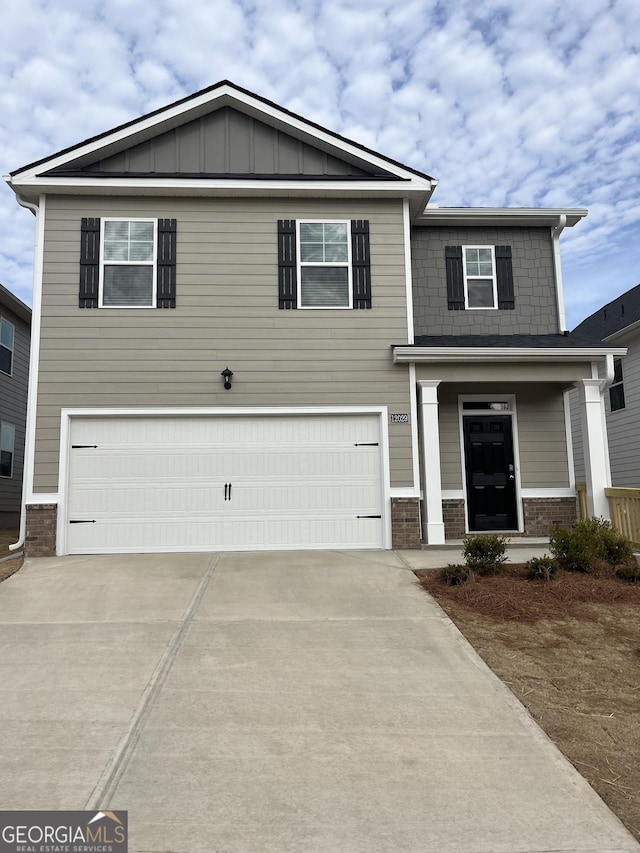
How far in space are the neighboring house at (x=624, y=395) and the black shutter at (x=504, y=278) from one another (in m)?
3.97

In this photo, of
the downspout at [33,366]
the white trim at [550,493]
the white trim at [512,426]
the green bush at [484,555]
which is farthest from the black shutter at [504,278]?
the downspout at [33,366]

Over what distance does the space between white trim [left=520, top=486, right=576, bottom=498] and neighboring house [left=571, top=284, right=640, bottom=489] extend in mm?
4641

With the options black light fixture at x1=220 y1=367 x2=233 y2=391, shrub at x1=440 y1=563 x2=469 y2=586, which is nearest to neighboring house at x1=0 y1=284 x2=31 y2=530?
black light fixture at x1=220 y1=367 x2=233 y2=391

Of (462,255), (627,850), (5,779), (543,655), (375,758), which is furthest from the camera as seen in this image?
(462,255)

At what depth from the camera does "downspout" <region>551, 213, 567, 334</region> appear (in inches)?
414

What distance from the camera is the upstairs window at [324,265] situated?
30.5ft

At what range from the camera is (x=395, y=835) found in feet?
8.09

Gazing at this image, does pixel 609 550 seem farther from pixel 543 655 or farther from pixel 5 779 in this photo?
pixel 5 779

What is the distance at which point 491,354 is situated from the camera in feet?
29.6

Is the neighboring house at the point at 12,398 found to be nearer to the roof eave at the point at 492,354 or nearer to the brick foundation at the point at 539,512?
the roof eave at the point at 492,354

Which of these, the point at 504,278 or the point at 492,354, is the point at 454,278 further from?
the point at 492,354

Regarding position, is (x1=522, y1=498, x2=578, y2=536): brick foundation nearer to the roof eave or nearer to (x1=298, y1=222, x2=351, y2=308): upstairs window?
the roof eave

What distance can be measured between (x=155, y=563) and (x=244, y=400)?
265 centimetres

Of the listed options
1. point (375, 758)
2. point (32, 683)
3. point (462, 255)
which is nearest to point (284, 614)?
point (32, 683)
